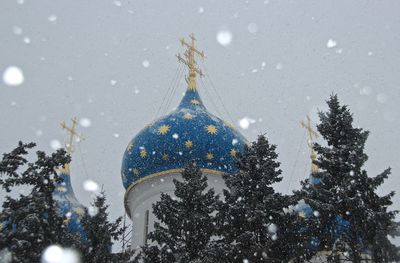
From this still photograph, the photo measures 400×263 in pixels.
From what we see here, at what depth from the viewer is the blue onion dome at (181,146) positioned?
18859mm

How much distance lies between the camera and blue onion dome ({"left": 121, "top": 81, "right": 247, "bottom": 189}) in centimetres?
1886

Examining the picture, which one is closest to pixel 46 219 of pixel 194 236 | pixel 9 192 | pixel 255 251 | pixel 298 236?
pixel 9 192

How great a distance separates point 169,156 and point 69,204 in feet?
20.5

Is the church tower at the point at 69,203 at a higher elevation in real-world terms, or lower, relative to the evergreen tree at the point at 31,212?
higher

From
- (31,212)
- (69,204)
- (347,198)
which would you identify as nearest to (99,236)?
(31,212)

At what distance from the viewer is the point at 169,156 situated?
62.1 ft

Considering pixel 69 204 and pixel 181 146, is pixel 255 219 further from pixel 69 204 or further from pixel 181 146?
pixel 69 204

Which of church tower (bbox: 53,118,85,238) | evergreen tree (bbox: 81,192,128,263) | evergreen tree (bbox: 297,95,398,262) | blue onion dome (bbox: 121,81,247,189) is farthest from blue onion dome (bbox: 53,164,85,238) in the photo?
evergreen tree (bbox: 297,95,398,262)

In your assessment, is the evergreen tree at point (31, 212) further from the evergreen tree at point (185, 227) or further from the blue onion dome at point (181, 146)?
the blue onion dome at point (181, 146)

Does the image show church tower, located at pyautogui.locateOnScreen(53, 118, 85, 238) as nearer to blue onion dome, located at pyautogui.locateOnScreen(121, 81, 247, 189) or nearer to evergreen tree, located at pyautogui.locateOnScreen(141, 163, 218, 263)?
blue onion dome, located at pyautogui.locateOnScreen(121, 81, 247, 189)

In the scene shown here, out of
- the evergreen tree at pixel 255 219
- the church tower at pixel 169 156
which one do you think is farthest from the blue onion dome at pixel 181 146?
the evergreen tree at pixel 255 219

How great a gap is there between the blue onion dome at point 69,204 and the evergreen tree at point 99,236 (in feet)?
24.3

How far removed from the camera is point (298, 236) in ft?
40.1

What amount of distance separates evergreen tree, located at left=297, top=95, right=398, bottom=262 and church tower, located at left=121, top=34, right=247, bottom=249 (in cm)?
678
